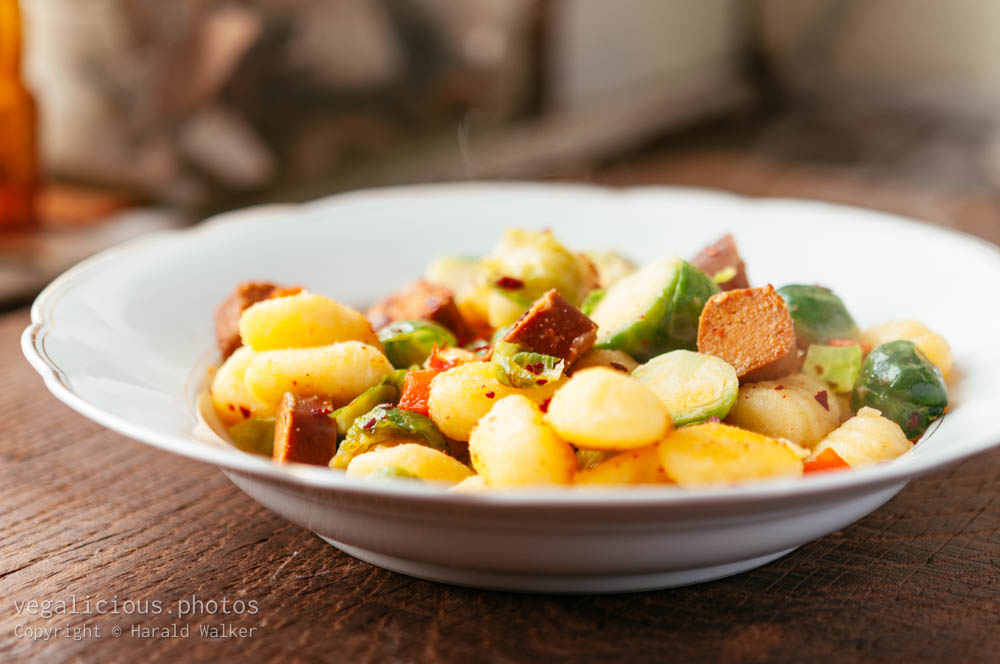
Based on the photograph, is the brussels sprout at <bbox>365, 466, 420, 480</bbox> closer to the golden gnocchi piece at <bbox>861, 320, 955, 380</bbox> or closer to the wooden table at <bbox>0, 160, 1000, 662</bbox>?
the wooden table at <bbox>0, 160, 1000, 662</bbox>

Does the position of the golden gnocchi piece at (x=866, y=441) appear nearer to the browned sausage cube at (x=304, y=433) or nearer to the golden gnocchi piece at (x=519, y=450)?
the golden gnocchi piece at (x=519, y=450)

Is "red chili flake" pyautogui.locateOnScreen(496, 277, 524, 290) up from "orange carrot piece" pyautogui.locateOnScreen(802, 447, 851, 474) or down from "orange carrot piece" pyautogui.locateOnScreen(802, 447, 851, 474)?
up

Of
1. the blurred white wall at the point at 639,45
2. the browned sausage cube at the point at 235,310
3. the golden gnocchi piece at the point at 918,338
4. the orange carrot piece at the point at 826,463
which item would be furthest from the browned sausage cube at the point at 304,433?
the blurred white wall at the point at 639,45

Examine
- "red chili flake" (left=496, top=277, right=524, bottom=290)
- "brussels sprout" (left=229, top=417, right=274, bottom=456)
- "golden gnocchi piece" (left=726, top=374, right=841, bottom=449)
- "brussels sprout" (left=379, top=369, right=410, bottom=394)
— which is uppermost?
"red chili flake" (left=496, top=277, right=524, bottom=290)

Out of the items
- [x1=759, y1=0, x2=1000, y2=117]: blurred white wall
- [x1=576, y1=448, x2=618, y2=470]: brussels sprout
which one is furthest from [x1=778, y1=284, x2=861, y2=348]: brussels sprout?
[x1=759, y1=0, x2=1000, y2=117]: blurred white wall

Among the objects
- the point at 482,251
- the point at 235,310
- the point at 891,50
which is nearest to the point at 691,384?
the point at 235,310

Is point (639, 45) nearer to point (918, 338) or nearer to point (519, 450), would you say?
point (918, 338)

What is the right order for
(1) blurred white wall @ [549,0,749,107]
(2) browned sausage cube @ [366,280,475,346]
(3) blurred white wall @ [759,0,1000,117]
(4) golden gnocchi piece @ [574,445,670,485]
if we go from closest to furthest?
(4) golden gnocchi piece @ [574,445,670,485]
(2) browned sausage cube @ [366,280,475,346]
(1) blurred white wall @ [549,0,749,107]
(3) blurred white wall @ [759,0,1000,117]
